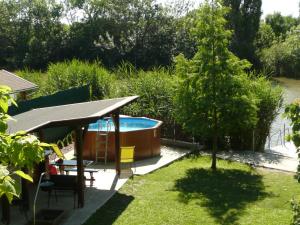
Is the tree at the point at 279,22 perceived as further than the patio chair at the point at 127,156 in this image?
Yes

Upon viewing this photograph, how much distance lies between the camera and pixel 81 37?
5100 centimetres

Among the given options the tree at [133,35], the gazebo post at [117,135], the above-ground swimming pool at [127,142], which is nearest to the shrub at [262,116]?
the above-ground swimming pool at [127,142]

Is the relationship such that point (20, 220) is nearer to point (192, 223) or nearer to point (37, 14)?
point (192, 223)

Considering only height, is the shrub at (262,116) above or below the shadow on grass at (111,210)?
above

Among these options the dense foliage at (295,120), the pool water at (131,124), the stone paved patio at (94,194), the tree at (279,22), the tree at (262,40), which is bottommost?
the stone paved patio at (94,194)

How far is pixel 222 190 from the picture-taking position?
13289 mm

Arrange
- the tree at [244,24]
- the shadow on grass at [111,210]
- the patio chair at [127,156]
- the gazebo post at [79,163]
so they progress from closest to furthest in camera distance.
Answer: the shadow on grass at [111,210], the gazebo post at [79,163], the patio chair at [127,156], the tree at [244,24]

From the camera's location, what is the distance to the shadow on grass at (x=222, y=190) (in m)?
11.5

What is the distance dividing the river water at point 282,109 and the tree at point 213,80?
150cm

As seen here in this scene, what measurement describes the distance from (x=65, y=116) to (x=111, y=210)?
8.56 feet

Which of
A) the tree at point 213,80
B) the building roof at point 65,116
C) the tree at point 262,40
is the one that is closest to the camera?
the building roof at point 65,116

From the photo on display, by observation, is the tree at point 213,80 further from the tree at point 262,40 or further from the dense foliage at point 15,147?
the tree at point 262,40

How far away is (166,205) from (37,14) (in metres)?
48.2

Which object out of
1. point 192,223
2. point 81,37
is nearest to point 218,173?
point 192,223
